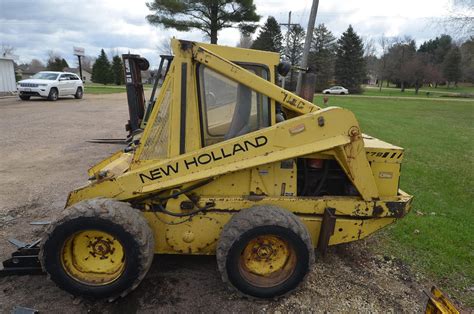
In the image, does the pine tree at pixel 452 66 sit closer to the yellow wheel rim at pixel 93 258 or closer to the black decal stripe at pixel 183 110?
the black decal stripe at pixel 183 110

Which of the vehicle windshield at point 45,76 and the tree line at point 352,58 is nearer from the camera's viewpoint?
the vehicle windshield at point 45,76

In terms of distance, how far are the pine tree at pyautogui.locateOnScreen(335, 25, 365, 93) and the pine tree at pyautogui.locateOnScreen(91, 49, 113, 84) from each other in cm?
3663

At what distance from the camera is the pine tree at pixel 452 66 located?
67250mm

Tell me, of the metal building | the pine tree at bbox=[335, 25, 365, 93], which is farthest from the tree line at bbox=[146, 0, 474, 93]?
the metal building

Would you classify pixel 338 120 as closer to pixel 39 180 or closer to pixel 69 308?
pixel 69 308

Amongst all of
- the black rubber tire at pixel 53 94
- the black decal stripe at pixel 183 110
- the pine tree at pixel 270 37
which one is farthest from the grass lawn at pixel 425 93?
the black decal stripe at pixel 183 110

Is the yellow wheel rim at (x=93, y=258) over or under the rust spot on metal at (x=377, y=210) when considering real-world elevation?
under

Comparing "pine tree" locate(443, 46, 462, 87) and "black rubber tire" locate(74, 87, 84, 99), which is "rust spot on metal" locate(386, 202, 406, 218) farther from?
"pine tree" locate(443, 46, 462, 87)

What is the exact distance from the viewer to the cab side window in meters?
3.46

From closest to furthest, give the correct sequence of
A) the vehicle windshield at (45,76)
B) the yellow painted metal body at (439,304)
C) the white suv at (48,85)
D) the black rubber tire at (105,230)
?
the yellow painted metal body at (439,304) → the black rubber tire at (105,230) → the white suv at (48,85) → the vehicle windshield at (45,76)

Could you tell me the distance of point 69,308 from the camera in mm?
3227

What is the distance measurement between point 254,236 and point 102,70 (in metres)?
60.9

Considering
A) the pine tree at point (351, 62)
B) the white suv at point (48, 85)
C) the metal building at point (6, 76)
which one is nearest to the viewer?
the white suv at point (48, 85)

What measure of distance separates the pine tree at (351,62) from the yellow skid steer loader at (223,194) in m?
54.9
